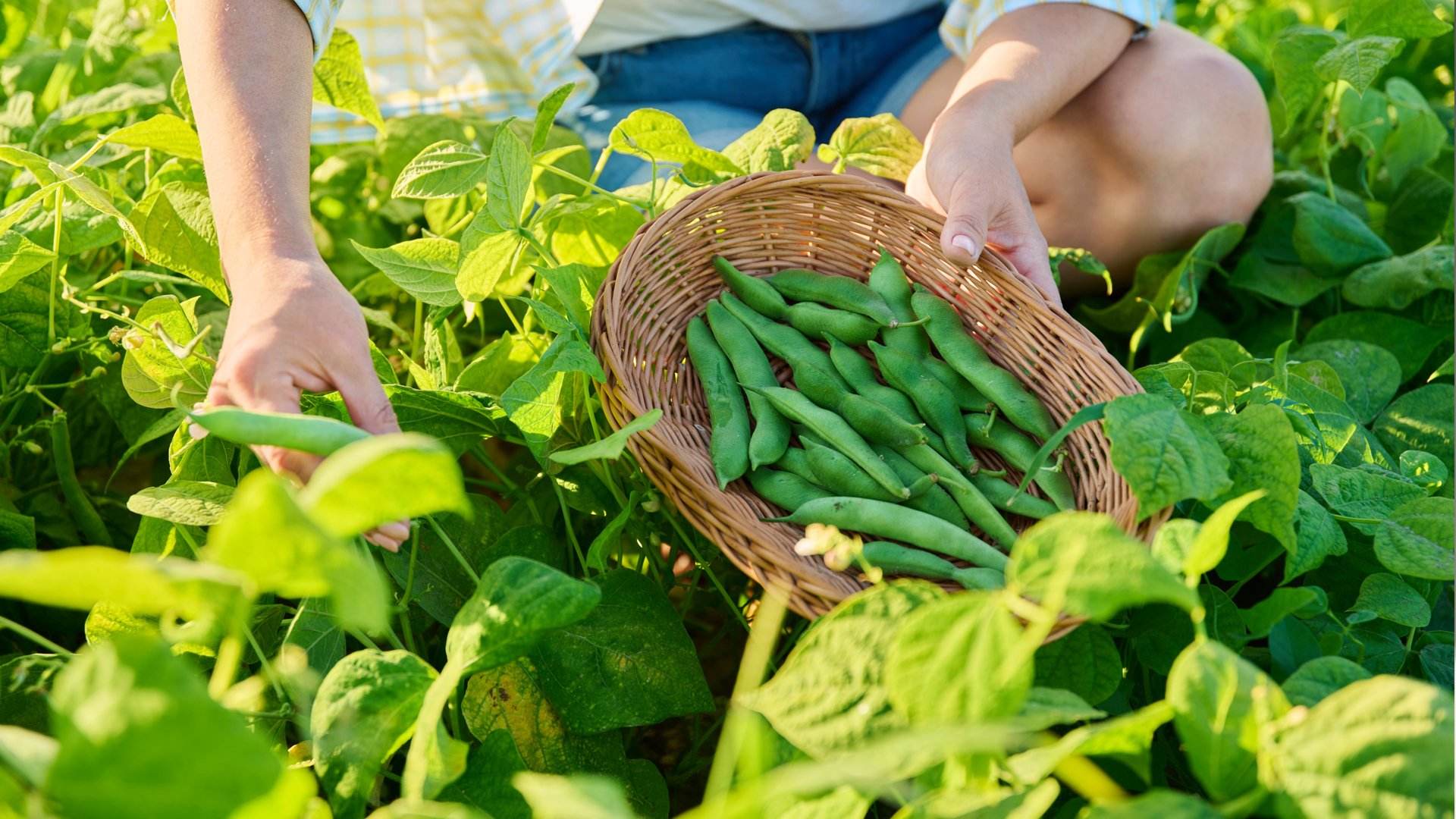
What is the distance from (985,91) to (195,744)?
3.14 ft

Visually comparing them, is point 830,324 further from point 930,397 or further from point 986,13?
point 986,13

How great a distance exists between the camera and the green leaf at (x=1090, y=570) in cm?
54

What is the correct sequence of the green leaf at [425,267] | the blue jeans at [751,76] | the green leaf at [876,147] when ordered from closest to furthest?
the green leaf at [425,267] < the green leaf at [876,147] < the blue jeans at [751,76]

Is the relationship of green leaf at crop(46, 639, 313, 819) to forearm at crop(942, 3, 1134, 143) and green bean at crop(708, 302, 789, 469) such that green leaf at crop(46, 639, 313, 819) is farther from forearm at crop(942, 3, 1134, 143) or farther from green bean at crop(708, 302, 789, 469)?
forearm at crop(942, 3, 1134, 143)

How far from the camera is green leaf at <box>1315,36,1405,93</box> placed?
1195mm

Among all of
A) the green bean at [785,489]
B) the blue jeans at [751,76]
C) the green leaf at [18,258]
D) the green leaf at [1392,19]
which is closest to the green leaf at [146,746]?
the green bean at [785,489]

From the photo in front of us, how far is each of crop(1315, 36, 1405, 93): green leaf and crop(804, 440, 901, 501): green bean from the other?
2.37ft

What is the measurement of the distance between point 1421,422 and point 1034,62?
0.54 meters

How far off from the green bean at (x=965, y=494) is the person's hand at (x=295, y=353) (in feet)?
1.42

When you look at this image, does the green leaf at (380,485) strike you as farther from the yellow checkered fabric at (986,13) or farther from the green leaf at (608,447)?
the yellow checkered fabric at (986,13)

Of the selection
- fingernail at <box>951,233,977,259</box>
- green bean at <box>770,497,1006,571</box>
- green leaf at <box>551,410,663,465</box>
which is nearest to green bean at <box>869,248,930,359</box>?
fingernail at <box>951,233,977,259</box>

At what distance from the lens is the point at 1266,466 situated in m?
0.81

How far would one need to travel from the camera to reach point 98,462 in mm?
1229

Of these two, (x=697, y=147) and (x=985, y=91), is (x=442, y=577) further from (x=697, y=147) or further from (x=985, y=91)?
(x=985, y=91)
